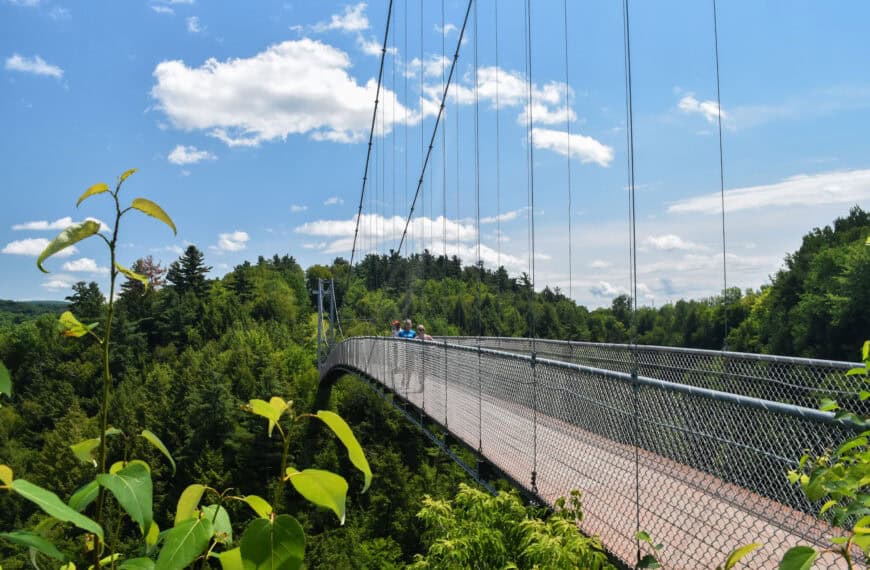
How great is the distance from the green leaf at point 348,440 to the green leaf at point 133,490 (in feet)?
0.44

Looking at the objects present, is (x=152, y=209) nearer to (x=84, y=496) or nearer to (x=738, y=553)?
(x=84, y=496)

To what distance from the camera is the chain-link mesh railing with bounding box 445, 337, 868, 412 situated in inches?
185

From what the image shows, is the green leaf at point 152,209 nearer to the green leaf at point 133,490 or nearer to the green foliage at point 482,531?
the green leaf at point 133,490

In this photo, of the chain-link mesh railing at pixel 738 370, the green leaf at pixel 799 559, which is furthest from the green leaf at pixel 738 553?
the chain-link mesh railing at pixel 738 370

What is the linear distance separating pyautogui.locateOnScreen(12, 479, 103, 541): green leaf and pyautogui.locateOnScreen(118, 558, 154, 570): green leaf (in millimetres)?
95

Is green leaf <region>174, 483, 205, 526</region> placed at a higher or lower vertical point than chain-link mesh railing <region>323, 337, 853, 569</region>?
higher

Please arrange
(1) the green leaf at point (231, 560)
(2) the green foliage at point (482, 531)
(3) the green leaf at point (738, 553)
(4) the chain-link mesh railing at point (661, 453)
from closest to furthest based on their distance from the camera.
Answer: (1) the green leaf at point (231, 560) < (3) the green leaf at point (738, 553) < (4) the chain-link mesh railing at point (661, 453) < (2) the green foliage at point (482, 531)

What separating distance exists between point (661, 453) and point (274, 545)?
2843 mm

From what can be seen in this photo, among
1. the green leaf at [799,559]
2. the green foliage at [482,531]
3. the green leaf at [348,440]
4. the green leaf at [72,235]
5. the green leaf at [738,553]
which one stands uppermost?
the green leaf at [72,235]

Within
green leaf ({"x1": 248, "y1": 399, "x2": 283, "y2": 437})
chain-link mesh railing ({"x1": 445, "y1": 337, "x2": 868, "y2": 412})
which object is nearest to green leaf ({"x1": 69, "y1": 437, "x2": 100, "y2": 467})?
green leaf ({"x1": 248, "y1": 399, "x2": 283, "y2": 437})

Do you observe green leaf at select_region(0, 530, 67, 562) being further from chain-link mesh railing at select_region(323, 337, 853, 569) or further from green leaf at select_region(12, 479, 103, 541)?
chain-link mesh railing at select_region(323, 337, 853, 569)

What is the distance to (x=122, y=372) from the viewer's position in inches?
2060

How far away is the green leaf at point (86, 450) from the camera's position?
0.60 metres

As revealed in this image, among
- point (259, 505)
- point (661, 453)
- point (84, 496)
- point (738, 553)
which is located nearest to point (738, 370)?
point (661, 453)
